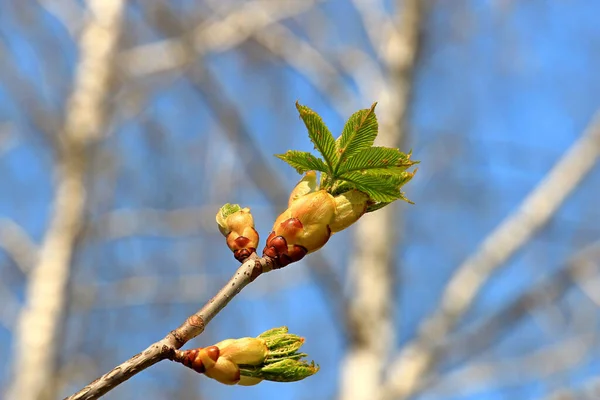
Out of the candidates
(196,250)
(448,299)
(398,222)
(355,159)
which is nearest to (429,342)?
(448,299)

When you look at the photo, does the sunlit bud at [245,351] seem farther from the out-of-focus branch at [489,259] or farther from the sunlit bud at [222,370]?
the out-of-focus branch at [489,259]

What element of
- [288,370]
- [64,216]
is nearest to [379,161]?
[288,370]

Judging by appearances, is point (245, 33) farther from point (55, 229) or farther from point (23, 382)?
point (23, 382)

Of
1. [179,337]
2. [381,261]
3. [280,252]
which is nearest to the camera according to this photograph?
[179,337]

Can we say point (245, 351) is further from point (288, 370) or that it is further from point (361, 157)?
point (361, 157)

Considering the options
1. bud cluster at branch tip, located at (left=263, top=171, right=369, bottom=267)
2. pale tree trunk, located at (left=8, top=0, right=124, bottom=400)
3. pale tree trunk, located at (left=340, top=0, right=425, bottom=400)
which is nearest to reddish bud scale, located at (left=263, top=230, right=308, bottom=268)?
bud cluster at branch tip, located at (left=263, top=171, right=369, bottom=267)
